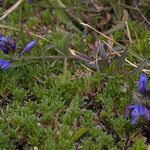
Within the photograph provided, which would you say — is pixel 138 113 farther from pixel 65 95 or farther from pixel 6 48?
pixel 6 48

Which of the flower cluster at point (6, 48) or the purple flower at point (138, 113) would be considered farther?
Answer: the flower cluster at point (6, 48)

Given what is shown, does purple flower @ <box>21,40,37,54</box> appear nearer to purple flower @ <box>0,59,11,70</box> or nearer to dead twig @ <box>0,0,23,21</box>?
purple flower @ <box>0,59,11,70</box>

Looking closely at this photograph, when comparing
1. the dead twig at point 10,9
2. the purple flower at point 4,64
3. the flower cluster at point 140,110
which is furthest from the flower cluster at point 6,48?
the flower cluster at point 140,110

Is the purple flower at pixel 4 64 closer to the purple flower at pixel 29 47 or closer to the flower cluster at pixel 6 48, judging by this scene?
the flower cluster at pixel 6 48

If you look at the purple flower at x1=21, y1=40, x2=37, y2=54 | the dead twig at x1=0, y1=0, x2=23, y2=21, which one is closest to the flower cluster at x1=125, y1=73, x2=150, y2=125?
the purple flower at x1=21, y1=40, x2=37, y2=54

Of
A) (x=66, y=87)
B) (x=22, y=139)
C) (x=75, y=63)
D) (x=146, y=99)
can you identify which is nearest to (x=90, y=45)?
(x=75, y=63)

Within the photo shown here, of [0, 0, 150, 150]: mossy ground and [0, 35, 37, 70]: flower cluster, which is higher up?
[0, 35, 37, 70]: flower cluster

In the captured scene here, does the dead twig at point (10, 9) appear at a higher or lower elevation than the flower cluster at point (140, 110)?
higher

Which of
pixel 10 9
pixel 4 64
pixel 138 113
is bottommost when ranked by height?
pixel 138 113

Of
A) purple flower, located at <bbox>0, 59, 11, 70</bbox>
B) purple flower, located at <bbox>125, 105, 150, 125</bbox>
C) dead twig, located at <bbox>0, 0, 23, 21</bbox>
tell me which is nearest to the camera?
purple flower, located at <bbox>125, 105, 150, 125</bbox>

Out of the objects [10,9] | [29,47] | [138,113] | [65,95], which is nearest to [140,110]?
[138,113]
